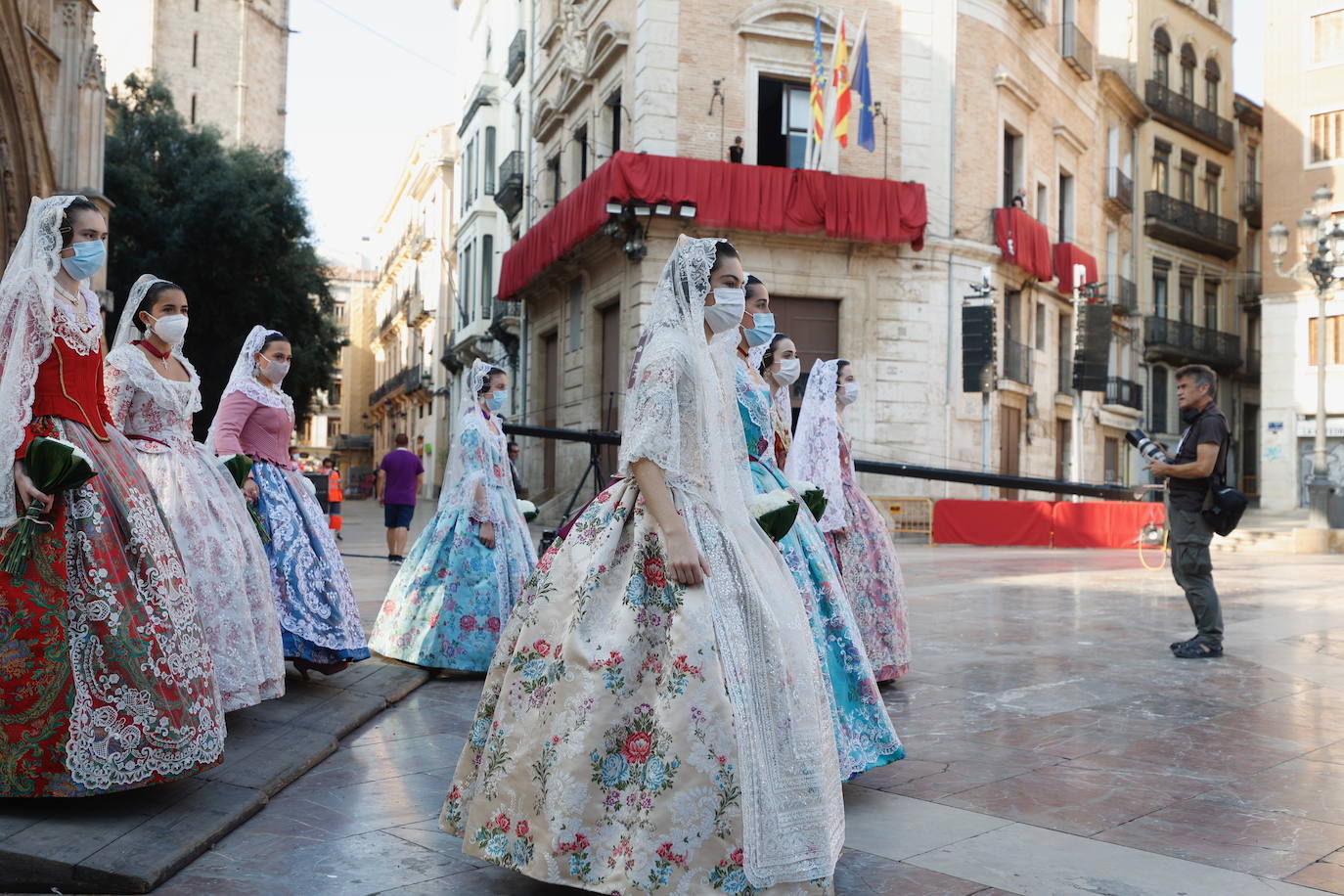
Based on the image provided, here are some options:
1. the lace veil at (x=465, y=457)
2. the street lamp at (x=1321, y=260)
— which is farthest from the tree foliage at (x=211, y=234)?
the lace veil at (x=465, y=457)

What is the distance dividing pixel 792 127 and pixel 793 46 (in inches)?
54.2

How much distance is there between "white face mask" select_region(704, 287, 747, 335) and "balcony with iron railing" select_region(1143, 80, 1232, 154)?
34.1m

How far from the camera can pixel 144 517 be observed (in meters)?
3.95

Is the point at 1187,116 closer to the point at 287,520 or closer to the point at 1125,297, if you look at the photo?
the point at 1125,297

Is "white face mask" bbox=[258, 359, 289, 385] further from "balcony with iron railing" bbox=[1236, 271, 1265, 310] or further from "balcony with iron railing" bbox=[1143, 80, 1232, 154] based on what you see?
"balcony with iron railing" bbox=[1236, 271, 1265, 310]

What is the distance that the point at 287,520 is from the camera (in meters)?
5.93

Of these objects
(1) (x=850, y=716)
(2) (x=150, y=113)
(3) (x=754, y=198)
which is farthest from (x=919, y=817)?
(2) (x=150, y=113)

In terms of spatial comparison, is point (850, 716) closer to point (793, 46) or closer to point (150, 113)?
point (793, 46)

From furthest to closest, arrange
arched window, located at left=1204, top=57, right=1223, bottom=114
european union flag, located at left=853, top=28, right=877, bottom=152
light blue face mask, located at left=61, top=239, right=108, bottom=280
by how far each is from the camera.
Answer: arched window, located at left=1204, top=57, right=1223, bottom=114
european union flag, located at left=853, top=28, right=877, bottom=152
light blue face mask, located at left=61, top=239, right=108, bottom=280

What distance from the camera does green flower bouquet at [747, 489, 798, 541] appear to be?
3.74 meters

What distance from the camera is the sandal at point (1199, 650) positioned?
7.81 m

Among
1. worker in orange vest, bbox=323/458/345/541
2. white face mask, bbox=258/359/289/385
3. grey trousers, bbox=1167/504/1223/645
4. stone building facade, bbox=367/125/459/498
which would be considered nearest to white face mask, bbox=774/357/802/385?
white face mask, bbox=258/359/289/385

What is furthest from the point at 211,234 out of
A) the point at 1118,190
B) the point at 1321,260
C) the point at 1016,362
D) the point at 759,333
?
the point at 759,333

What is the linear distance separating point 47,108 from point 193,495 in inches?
619
